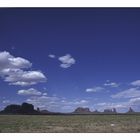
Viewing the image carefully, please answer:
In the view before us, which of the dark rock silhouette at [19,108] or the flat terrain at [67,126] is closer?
the flat terrain at [67,126]

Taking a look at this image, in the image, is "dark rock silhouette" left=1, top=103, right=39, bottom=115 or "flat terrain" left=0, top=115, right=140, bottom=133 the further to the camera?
"dark rock silhouette" left=1, top=103, right=39, bottom=115

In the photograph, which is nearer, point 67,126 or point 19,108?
point 67,126

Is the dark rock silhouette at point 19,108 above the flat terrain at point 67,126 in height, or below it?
above

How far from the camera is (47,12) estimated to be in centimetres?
1470

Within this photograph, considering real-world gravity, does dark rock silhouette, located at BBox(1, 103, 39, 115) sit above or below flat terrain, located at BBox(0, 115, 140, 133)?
above

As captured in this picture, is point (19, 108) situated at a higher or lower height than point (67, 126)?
higher
